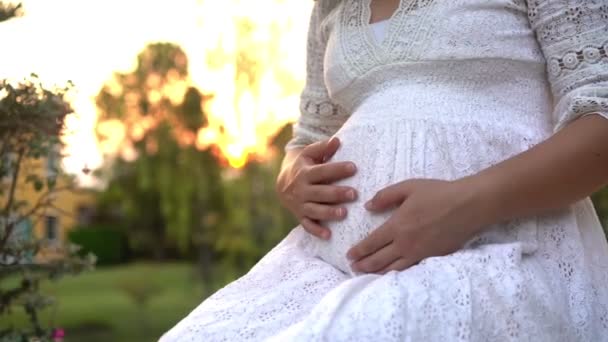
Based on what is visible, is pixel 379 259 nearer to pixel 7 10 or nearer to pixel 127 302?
pixel 7 10

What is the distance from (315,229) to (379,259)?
19cm

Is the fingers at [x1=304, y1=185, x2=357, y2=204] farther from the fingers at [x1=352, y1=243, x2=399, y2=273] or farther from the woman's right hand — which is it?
the fingers at [x1=352, y1=243, x2=399, y2=273]

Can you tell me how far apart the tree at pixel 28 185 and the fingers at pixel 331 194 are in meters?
0.86

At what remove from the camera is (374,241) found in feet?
3.67

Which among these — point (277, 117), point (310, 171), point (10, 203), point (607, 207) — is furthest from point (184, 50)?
point (310, 171)

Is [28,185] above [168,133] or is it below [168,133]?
below

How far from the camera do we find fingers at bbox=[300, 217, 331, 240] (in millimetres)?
1252

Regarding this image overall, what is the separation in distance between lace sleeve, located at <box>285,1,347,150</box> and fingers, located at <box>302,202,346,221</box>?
31 centimetres

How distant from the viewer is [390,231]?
1106 millimetres

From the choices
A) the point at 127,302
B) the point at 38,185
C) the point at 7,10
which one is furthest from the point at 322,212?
the point at 127,302

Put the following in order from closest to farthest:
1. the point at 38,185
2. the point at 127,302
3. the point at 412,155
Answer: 1. the point at 412,155
2. the point at 38,185
3. the point at 127,302

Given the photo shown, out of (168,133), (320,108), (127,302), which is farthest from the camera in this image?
(127,302)

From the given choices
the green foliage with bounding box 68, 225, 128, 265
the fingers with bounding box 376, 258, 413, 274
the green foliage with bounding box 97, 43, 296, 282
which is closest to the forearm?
the fingers with bounding box 376, 258, 413, 274

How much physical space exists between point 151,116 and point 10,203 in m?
11.6
